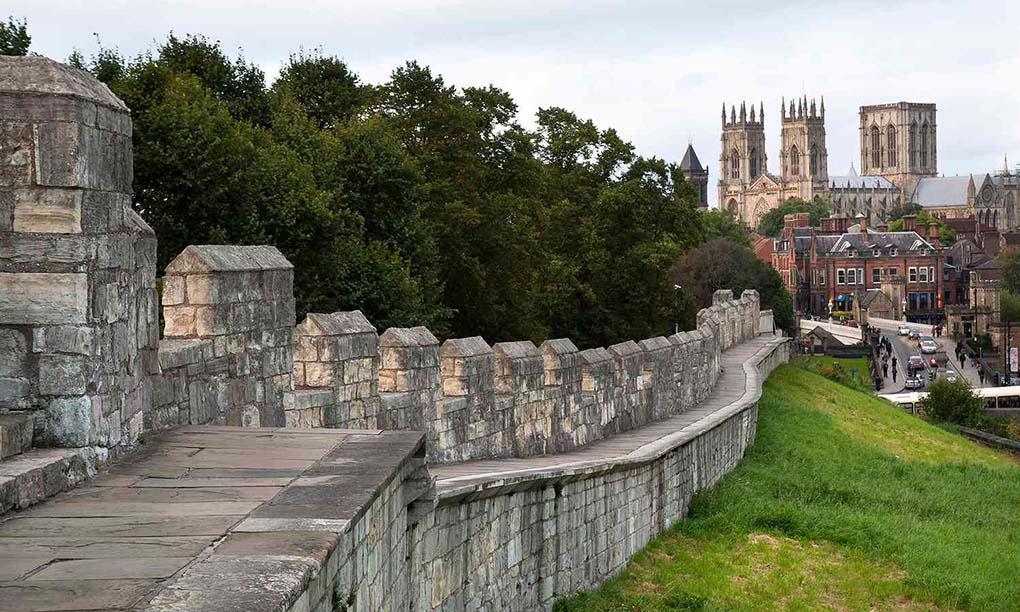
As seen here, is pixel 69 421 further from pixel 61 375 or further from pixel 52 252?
pixel 52 252

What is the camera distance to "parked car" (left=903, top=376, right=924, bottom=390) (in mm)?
68006

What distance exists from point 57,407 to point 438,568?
130 inches

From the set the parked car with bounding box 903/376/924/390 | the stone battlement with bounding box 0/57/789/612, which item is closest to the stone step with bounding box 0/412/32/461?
the stone battlement with bounding box 0/57/789/612

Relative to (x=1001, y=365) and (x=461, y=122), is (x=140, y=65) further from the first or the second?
(x=1001, y=365)

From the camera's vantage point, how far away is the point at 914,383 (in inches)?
2741

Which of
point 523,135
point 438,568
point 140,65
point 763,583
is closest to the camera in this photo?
point 438,568

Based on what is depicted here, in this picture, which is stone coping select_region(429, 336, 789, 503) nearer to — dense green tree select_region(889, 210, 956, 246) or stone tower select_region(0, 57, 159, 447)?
stone tower select_region(0, 57, 159, 447)

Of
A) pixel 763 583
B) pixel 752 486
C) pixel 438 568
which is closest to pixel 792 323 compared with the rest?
pixel 752 486

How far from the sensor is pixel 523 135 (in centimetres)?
4112

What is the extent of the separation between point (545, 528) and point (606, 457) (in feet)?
10.2

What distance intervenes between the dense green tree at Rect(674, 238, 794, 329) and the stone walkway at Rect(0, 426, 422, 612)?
56.0 meters

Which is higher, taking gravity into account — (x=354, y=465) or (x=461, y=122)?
(x=461, y=122)

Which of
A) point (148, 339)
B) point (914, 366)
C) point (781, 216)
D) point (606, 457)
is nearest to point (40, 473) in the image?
point (148, 339)

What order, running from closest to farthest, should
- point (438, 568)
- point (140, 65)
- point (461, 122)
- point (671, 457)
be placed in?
point (438, 568) < point (671, 457) < point (140, 65) < point (461, 122)
